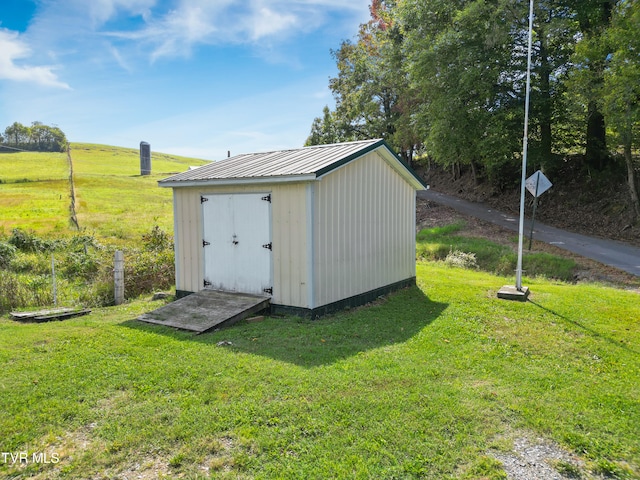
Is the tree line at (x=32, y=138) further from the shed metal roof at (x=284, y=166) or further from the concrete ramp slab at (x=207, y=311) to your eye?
the concrete ramp slab at (x=207, y=311)

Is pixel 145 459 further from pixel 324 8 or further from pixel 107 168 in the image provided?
pixel 107 168

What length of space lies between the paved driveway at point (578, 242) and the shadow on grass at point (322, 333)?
8.08 metres

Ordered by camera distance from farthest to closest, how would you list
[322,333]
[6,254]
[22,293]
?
[6,254], [22,293], [322,333]

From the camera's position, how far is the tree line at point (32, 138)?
4934 cm

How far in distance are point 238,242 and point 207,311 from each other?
146 centimetres

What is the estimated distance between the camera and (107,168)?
50406 millimetres

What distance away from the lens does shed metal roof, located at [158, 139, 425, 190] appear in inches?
282

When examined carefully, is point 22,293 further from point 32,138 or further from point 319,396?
point 32,138

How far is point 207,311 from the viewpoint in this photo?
7273mm

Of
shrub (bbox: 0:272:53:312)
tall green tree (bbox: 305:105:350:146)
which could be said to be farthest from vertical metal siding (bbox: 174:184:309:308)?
tall green tree (bbox: 305:105:350:146)

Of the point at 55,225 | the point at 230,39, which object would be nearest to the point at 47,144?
the point at 55,225

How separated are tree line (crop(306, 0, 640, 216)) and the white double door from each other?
1244 centimetres

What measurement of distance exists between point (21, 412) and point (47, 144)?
189 feet

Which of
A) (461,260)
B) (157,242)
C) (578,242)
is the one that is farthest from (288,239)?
(578,242)
